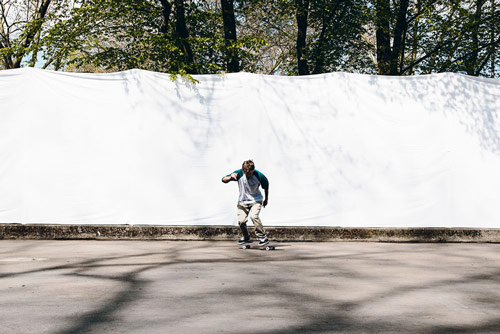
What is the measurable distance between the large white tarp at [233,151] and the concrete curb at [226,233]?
171mm

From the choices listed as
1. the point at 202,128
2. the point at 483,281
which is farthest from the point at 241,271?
the point at 202,128

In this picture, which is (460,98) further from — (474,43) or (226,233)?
(474,43)

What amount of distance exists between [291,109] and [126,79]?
9.54 ft

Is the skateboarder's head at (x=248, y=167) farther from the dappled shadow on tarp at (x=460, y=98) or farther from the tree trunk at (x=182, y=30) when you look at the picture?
the tree trunk at (x=182, y=30)

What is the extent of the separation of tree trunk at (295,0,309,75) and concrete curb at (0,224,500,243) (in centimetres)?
714

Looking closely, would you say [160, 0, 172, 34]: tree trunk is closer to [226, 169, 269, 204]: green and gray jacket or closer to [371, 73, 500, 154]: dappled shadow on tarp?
[371, 73, 500, 154]: dappled shadow on tarp

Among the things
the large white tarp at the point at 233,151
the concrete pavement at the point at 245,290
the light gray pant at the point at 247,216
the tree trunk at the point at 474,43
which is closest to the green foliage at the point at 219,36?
the tree trunk at the point at 474,43

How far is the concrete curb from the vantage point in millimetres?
10539

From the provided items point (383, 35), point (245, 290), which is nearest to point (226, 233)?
point (245, 290)

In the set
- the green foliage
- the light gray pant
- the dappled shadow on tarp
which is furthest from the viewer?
the green foliage

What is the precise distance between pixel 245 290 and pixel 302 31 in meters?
11.7

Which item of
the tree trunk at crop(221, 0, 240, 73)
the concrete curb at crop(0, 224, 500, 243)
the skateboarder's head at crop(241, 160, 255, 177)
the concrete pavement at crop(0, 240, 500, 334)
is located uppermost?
the tree trunk at crop(221, 0, 240, 73)

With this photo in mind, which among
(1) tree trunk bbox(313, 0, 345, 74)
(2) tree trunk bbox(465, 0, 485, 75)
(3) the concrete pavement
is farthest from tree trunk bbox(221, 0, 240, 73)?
(2) tree trunk bbox(465, 0, 485, 75)

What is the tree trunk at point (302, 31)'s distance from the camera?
16.0 metres
